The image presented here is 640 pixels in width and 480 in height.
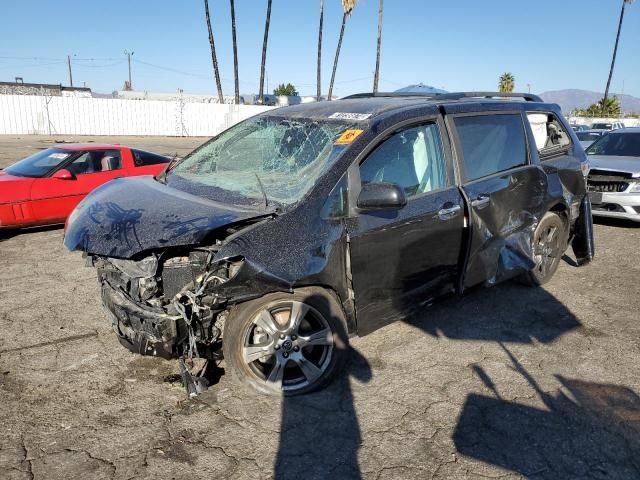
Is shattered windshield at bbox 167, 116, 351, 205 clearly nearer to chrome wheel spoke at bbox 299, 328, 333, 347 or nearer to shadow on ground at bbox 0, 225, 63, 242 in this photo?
chrome wheel spoke at bbox 299, 328, 333, 347

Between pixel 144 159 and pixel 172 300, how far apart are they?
5586 mm

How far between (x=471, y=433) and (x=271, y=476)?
3.81 feet

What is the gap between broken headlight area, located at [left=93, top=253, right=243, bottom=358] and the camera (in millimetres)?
2867

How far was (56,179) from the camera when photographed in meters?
6.78

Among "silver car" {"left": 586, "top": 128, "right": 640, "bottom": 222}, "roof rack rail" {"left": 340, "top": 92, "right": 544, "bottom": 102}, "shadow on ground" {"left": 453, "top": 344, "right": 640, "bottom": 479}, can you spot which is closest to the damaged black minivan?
"roof rack rail" {"left": 340, "top": 92, "right": 544, "bottom": 102}

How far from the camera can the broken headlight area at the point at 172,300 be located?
9.41 feet

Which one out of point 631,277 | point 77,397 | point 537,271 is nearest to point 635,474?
point 537,271

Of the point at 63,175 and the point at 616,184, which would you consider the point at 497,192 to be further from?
the point at 63,175

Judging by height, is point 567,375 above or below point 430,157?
below

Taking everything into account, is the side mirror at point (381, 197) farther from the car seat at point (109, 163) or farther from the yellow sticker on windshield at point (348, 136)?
the car seat at point (109, 163)

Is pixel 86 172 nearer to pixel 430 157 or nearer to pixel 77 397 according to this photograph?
pixel 77 397

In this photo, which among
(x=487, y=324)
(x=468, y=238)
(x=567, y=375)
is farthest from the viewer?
(x=487, y=324)

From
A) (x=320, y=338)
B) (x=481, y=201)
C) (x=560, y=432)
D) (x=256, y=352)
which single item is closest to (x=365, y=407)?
(x=320, y=338)

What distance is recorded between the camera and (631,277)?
5605mm
